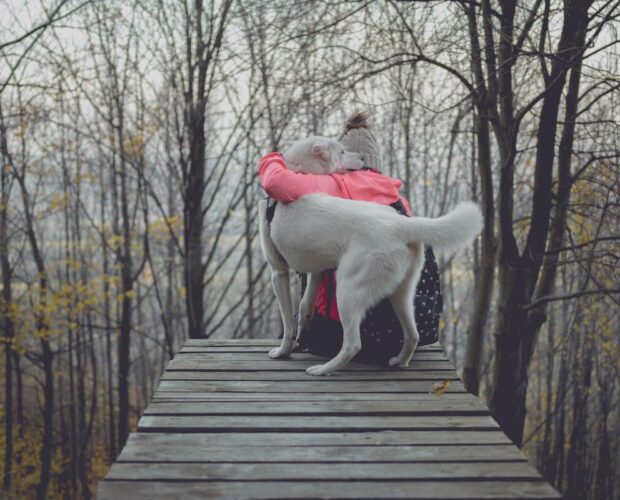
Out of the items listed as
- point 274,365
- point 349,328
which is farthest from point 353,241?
point 274,365

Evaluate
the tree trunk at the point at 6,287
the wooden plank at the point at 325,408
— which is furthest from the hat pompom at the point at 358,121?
the tree trunk at the point at 6,287

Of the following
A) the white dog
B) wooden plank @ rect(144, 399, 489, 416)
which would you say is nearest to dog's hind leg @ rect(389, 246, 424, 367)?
the white dog

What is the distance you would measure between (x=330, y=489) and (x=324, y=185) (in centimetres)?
161

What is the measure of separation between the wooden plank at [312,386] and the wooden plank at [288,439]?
50 cm

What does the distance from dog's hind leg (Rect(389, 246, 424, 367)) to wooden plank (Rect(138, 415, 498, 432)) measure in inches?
26.3

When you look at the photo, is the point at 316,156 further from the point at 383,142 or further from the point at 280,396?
the point at 383,142

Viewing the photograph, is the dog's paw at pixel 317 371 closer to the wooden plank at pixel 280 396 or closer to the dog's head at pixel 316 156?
the wooden plank at pixel 280 396

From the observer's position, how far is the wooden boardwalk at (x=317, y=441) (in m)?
1.70

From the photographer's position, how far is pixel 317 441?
206 cm

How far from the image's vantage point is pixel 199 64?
5.97 m

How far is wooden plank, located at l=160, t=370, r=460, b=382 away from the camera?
284 centimetres

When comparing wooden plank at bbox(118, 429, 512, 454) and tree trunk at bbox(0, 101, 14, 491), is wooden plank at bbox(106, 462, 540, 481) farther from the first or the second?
tree trunk at bbox(0, 101, 14, 491)

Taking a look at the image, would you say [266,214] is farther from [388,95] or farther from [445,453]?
[388,95]

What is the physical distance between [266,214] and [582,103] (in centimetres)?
418
